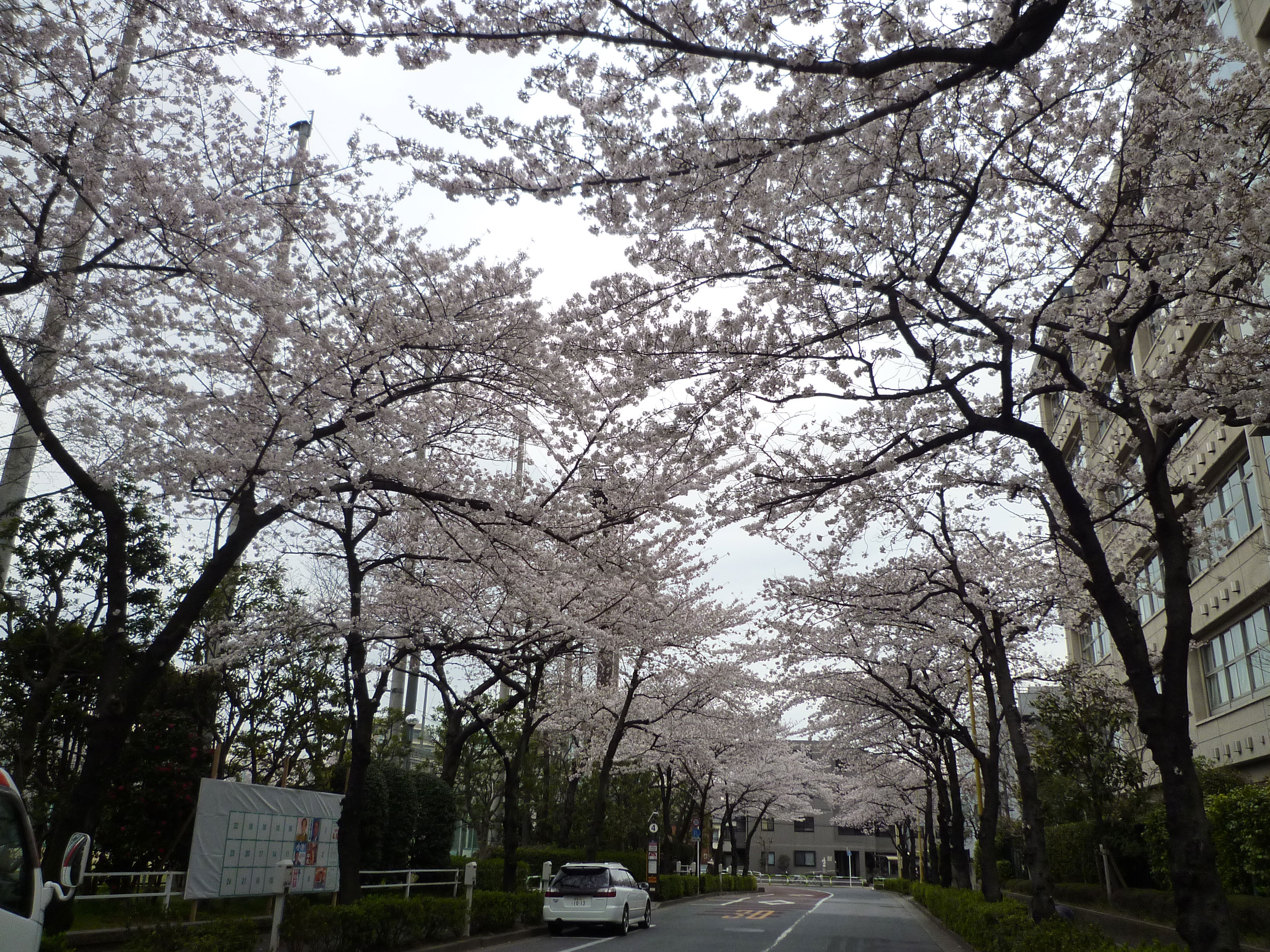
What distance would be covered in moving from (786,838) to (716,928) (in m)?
78.2

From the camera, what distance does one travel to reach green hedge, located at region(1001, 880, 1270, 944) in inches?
555

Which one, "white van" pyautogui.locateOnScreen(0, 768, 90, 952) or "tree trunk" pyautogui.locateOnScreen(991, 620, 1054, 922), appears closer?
"white van" pyautogui.locateOnScreen(0, 768, 90, 952)

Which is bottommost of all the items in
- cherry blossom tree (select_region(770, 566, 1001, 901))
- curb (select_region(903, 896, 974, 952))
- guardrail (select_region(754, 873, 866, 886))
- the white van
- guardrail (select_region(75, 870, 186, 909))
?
guardrail (select_region(754, 873, 866, 886))

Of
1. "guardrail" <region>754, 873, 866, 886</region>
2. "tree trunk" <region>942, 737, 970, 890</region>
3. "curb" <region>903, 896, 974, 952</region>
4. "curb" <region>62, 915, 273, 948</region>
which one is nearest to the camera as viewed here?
"curb" <region>62, 915, 273, 948</region>

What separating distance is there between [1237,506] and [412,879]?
21.0 metres

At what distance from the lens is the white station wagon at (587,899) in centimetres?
1711

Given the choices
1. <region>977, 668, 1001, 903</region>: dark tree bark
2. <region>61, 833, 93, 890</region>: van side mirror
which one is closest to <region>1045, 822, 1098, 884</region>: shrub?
<region>977, 668, 1001, 903</region>: dark tree bark

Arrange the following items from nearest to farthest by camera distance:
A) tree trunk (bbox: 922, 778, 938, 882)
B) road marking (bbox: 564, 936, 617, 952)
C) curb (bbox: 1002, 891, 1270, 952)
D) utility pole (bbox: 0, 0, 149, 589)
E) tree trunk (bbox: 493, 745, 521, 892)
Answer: utility pole (bbox: 0, 0, 149, 589) < curb (bbox: 1002, 891, 1270, 952) < road marking (bbox: 564, 936, 617, 952) < tree trunk (bbox: 493, 745, 521, 892) < tree trunk (bbox: 922, 778, 938, 882)

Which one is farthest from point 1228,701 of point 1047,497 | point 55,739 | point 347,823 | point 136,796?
point 55,739

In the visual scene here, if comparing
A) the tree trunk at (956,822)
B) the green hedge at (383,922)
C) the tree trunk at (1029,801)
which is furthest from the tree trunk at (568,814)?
the tree trunk at (1029,801)

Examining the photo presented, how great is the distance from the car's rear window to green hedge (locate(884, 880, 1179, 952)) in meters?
7.18

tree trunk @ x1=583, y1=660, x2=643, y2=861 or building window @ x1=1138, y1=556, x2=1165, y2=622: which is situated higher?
building window @ x1=1138, y1=556, x2=1165, y2=622

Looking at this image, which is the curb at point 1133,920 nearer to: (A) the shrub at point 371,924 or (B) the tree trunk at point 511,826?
(B) the tree trunk at point 511,826

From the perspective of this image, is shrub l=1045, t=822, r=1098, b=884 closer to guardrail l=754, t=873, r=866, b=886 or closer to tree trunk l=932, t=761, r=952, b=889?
tree trunk l=932, t=761, r=952, b=889
